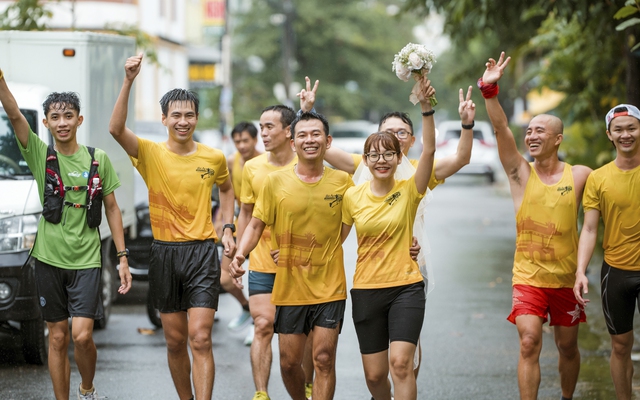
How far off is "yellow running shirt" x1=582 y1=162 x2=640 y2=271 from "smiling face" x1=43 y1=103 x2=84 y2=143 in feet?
11.2

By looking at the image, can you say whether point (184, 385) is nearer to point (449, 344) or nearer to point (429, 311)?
point (449, 344)

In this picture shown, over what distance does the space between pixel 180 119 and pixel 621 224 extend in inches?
117

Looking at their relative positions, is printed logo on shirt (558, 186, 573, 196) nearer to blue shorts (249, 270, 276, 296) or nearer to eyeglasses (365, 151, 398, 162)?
eyeglasses (365, 151, 398, 162)

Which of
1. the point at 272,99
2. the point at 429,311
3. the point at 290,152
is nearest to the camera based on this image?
the point at 290,152

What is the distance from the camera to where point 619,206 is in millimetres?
6570

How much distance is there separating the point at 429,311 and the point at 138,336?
3452mm

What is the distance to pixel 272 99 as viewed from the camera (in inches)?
1905

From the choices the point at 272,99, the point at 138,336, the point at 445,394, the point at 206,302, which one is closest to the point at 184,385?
the point at 206,302

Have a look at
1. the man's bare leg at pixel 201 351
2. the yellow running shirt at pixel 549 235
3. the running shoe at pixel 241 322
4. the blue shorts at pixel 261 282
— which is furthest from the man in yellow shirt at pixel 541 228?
the running shoe at pixel 241 322

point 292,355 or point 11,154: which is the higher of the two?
point 11,154

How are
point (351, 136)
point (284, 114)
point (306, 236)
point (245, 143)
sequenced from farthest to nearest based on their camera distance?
1. point (351, 136)
2. point (245, 143)
3. point (284, 114)
4. point (306, 236)

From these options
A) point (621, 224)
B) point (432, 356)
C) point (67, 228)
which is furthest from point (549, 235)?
point (67, 228)

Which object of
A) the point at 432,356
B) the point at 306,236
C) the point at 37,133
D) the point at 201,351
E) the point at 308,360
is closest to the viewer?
the point at 306,236

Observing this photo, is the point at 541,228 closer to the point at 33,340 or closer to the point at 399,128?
the point at 399,128
